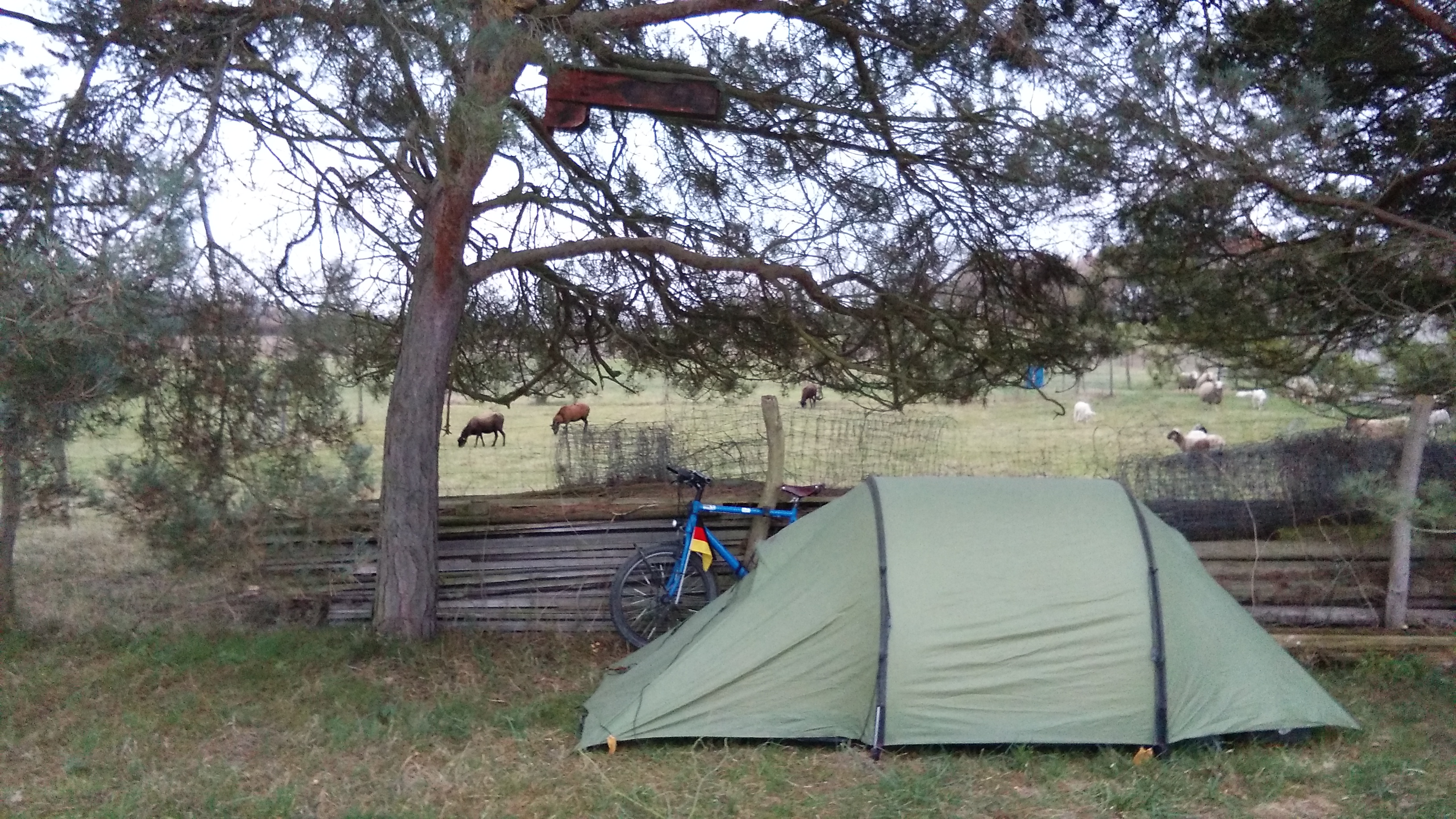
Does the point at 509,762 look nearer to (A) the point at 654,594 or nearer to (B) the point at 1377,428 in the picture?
(A) the point at 654,594

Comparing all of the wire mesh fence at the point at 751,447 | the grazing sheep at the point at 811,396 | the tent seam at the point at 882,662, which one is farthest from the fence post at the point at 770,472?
the tent seam at the point at 882,662

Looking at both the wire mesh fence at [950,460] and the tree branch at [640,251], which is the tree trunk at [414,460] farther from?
the wire mesh fence at [950,460]

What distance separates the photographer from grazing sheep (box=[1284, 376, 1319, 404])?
18.9 feet

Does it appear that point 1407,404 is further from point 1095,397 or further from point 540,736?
point 1095,397

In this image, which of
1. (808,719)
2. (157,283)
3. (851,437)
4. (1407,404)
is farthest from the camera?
(851,437)

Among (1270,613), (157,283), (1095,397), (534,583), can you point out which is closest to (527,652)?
(534,583)

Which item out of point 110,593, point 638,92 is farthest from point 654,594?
point 110,593

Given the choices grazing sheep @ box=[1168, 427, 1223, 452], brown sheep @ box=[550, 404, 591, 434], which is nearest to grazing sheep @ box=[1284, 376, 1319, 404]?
brown sheep @ box=[550, 404, 591, 434]

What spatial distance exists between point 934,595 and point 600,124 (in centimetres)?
366

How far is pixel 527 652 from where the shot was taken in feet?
21.3

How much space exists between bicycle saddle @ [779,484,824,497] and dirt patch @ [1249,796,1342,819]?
306cm

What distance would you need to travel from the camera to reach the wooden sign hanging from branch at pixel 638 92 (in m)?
5.64

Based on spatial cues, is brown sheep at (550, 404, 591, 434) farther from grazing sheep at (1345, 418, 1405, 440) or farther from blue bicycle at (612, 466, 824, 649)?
grazing sheep at (1345, 418, 1405, 440)

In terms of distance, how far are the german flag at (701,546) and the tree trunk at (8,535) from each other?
3.43 metres
